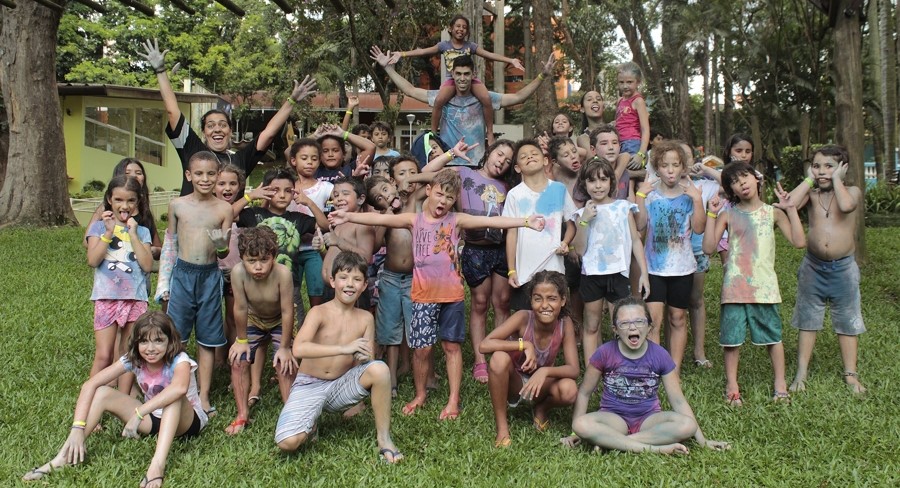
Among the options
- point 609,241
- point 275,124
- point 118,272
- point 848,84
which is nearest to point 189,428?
point 118,272

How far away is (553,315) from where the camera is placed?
455 cm

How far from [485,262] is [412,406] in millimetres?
1199

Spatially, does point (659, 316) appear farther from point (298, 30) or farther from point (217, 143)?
point (298, 30)

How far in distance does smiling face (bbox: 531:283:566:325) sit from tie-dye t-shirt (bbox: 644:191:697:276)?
3.86 ft

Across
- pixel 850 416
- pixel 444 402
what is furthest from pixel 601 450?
pixel 850 416

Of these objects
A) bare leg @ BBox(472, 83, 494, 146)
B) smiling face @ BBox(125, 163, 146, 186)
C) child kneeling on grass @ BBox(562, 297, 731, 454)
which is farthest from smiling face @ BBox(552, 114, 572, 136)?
smiling face @ BBox(125, 163, 146, 186)

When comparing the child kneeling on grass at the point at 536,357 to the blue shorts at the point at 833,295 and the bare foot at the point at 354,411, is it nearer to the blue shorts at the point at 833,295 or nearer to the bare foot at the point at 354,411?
the bare foot at the point at 354,411

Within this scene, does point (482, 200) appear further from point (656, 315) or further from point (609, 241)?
point (656, 315)

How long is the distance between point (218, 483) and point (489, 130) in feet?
12.3

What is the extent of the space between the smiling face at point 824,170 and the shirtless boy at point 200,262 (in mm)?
3881

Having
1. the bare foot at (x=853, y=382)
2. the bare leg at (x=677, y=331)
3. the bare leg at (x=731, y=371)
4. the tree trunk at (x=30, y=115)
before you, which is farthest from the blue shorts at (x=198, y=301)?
the tree trunk at (x=30, y=115)

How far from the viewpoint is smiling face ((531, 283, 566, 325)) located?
4508 millimetres

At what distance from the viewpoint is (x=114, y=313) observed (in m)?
5.00

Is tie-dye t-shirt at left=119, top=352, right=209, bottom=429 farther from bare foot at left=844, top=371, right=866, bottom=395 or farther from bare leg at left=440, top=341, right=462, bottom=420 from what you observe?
bare foot at left=844, top=371, right=866, bottom=395
